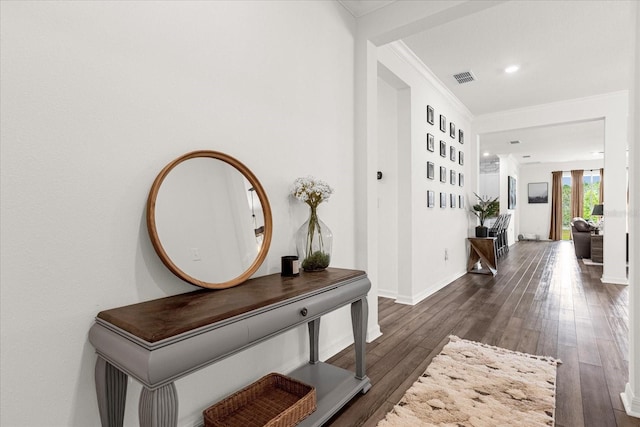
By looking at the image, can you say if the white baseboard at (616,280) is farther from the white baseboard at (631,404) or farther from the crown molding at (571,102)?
the white baseboard at (631,404)

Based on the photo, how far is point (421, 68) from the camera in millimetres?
3775

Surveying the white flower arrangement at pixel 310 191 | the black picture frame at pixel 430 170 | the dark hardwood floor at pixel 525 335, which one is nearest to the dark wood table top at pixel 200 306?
the white flower arrangement at pixel 310 191

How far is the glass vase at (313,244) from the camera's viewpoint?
6.38ft

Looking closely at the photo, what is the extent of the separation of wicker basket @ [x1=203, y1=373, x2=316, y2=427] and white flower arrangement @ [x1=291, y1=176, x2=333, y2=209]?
994 millimetres

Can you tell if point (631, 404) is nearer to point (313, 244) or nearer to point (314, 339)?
point (314, 339)

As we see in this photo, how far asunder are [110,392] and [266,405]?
0.72 metres

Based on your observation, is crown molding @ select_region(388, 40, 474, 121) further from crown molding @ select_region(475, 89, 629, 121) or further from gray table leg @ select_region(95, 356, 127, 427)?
gray table leg @ select_region(95, 356, 127, 427)

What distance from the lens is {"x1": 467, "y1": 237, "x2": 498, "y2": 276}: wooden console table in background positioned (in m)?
5.13

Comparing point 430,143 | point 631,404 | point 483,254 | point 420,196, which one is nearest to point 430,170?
point 430,143

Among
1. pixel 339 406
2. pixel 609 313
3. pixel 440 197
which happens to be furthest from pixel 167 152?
pixel 609 313

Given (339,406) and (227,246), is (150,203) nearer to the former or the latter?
(227,246)

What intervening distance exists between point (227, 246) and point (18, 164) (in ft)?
2.73

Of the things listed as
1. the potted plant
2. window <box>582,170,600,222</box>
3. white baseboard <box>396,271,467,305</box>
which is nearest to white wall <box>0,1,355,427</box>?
white baseboard <box>396,271,467,305</box>

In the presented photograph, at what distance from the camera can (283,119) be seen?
6.57ft
